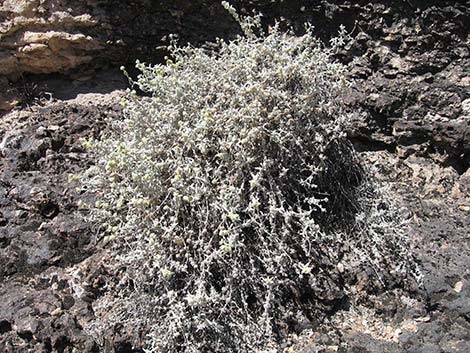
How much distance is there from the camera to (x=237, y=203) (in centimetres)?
303

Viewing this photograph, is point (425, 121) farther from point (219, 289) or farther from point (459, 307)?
point (219, 289)

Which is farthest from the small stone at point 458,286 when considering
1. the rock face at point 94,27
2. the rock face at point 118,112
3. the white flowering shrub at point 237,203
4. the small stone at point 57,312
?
the rock face at point 94,27

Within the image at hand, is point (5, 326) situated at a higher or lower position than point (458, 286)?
lower

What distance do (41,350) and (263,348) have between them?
1.00 metres

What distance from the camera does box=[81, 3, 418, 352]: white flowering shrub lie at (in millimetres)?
2895

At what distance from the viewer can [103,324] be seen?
2.94 m

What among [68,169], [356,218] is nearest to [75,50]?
[68,169]

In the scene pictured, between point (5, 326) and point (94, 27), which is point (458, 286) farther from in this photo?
point (94, 27)

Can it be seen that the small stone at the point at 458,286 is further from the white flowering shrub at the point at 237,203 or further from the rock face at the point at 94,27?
the rock face at the point at 94,27

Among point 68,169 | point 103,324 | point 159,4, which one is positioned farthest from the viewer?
point 159,4

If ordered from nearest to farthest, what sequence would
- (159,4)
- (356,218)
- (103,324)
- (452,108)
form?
(103,324), (356,218), (452,108), (159,4)

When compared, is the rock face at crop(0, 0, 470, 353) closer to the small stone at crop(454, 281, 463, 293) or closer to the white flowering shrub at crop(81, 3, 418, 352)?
the small stone at crop(454, 281, 463, 293)

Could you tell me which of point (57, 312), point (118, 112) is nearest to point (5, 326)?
point (57, 312)

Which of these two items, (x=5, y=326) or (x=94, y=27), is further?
(x=94, y=27)
